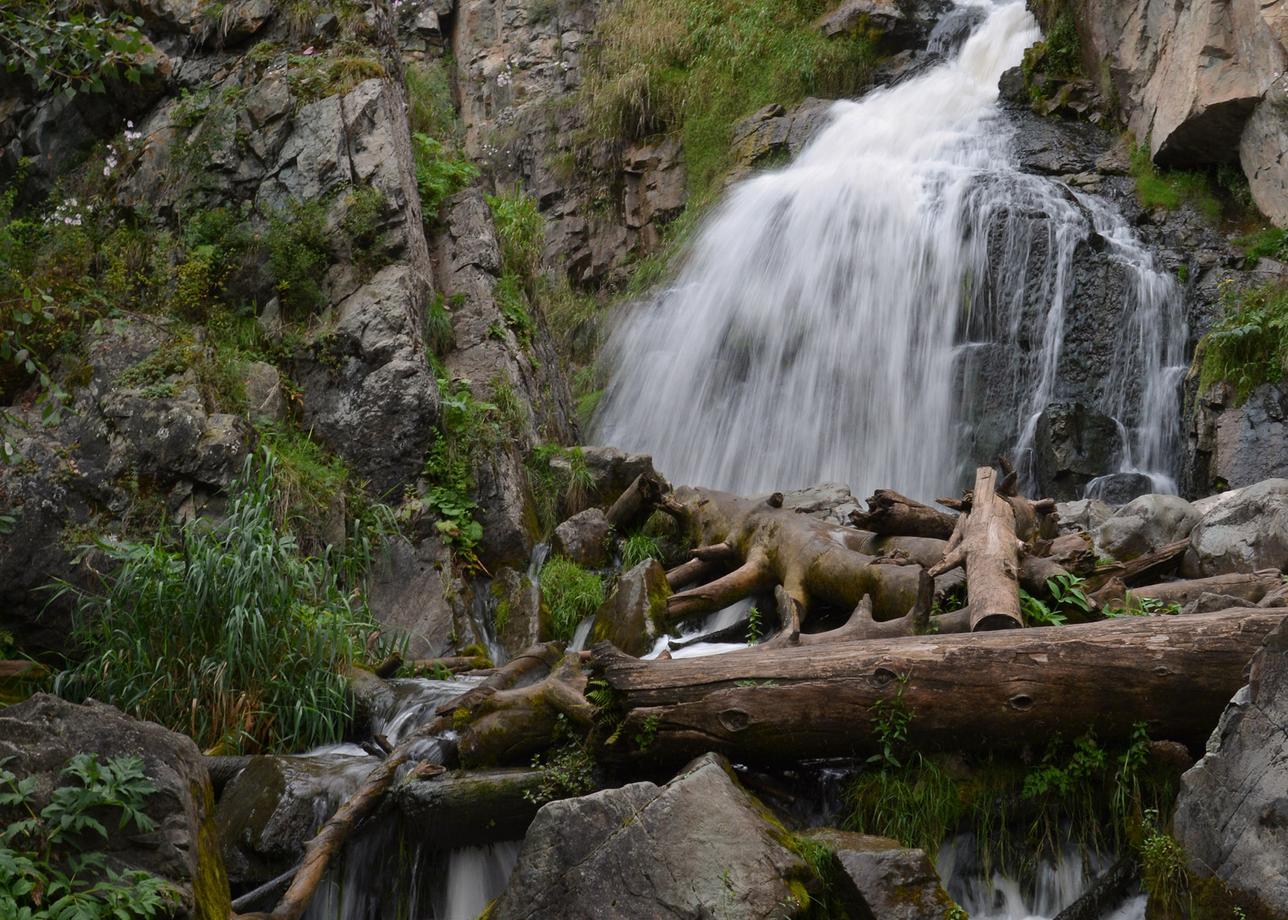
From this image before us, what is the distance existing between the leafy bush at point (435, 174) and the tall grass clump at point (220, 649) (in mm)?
5265

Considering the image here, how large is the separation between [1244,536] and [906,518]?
1898mm

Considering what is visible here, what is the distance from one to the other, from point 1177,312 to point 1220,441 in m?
2.53

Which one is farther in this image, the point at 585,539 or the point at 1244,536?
the point at 585,539

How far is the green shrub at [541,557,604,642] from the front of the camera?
7598 millimetres

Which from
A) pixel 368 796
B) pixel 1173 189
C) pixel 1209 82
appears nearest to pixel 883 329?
pixel 1173 189

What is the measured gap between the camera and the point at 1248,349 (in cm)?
888

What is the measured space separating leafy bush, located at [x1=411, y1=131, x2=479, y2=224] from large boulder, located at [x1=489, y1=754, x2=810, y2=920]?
25.2 feet

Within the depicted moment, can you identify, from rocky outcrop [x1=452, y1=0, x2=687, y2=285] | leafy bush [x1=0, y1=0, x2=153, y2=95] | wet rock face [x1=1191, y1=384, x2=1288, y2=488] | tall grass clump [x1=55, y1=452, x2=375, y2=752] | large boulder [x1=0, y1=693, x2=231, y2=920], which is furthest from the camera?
rocky outcrop [x1=452, y1=0, x2=687, y2=285]

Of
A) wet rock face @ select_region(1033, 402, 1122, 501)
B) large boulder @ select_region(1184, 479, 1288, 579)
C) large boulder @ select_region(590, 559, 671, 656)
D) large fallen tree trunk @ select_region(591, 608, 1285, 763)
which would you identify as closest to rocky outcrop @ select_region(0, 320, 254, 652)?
large boulder @ select_region(590, 559, 671, 656)

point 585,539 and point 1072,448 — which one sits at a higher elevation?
point 585,539

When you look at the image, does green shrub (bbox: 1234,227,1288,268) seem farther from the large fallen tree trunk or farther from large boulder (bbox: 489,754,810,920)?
large boulder (bbox: 489,754,810,920)

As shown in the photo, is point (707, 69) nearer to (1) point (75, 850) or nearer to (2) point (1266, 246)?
(2) point (1266, 246)

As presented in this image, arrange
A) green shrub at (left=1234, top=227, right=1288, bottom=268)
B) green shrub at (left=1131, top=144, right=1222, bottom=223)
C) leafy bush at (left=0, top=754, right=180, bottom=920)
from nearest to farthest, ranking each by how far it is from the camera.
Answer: leafy bush at (left=0, top=754, right=180, bottom=920)
green shrub at (left=1234, top=227, right=1288, bottom=268)
green shrub at (left=1131, top=144, right=1222, bottom=223)

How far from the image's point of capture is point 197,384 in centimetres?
795
